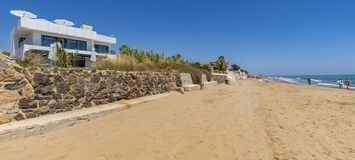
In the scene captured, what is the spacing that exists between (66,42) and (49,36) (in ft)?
6.86

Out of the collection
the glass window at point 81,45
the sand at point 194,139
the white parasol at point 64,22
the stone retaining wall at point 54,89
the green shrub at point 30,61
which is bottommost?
the sand at point 194,139

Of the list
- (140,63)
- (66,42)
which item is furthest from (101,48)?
(140,63)

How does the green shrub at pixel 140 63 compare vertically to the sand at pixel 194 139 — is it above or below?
above

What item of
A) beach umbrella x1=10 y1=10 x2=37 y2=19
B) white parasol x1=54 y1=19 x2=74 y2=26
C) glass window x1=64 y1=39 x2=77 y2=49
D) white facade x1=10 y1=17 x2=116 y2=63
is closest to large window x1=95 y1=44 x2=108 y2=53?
white facade x1=10 y1=17 x2=116 y2=63

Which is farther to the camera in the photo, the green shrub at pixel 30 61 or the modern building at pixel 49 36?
the modern building at pixel 49 36

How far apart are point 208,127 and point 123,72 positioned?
5037 millimetres

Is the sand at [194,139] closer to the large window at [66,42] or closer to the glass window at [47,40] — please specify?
the glass window at [47,40]

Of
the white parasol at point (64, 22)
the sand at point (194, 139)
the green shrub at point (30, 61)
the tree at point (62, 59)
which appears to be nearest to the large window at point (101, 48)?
the white parasol at point (64, 22)

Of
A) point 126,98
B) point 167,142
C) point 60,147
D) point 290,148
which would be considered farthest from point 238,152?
point 126,98

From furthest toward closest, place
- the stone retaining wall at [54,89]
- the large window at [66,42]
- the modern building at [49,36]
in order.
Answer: the large window at [66,42] < the modern building at [49,36] < the stone retaining wall at [54,89]

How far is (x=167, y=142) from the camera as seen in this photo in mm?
5762

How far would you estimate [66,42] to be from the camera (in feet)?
100

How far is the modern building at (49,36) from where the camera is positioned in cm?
2672

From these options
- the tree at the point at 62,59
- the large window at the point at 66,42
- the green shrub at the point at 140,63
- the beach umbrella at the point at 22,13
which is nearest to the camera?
the tree at the point at 62,59
